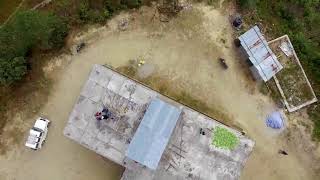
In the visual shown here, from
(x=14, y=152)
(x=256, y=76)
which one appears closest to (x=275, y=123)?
(x=256, y=76)

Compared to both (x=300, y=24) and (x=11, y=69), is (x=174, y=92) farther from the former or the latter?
(x=11, y=69)

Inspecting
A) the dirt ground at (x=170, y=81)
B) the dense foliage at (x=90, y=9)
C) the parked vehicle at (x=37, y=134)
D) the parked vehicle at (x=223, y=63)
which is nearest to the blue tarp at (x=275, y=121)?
the dirt ground at (x=170, y=81)

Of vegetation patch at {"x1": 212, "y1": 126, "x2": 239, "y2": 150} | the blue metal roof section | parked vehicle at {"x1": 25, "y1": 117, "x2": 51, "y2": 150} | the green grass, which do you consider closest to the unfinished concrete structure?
the blue metal roof section

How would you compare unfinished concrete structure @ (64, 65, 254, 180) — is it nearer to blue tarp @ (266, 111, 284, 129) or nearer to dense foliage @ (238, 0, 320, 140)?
blue tarp @ (266, 111, 284, 129)

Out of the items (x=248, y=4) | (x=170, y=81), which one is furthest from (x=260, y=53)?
(x=170, y=81)

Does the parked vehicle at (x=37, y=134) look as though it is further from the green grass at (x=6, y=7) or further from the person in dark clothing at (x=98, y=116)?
the green grass at (x=6, y=7)

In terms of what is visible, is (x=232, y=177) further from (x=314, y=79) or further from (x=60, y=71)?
(x=60, y=71)
